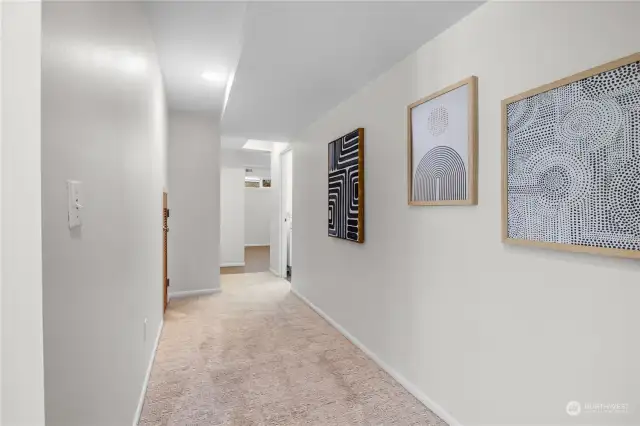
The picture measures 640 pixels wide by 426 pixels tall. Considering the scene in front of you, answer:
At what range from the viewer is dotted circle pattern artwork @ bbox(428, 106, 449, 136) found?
1921 mm

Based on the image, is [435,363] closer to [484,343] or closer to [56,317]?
[484,343]

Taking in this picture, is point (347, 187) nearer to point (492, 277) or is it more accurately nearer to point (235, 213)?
point (492, 277)

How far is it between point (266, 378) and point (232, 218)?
511cm

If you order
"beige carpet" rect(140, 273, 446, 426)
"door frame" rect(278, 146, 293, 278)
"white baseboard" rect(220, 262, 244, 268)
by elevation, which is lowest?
"beige carpet" rect(140, 273, 446, 426)

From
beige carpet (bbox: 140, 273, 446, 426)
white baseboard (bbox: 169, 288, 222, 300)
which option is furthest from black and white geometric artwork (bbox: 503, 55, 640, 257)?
white baseboard (bbox: 169, 288, 222, 300)

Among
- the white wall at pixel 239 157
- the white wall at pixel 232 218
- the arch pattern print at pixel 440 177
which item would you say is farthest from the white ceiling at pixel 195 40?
the white wall at pixel 232 218

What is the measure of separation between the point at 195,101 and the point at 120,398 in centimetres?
337

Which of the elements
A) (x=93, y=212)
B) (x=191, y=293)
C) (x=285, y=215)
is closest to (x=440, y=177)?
(x=93, y=212)

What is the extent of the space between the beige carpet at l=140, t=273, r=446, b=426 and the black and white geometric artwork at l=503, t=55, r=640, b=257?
49.8 inches

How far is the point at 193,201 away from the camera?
4625 mm

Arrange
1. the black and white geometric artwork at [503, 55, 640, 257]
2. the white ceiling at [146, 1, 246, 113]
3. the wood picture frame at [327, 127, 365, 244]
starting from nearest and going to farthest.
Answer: the black and white geometric artwork at [503, 55, 640, 257]
the white ceiling at [146, 1, 246, 113]
the wood picture frame at [327, 127, 365, 244]

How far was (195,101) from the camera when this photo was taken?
161 inches

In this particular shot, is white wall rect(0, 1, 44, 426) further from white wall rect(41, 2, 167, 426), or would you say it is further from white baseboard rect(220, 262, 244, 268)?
white baseboard rect(220, 262, 244, 268)

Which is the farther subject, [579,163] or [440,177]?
[440,177]
